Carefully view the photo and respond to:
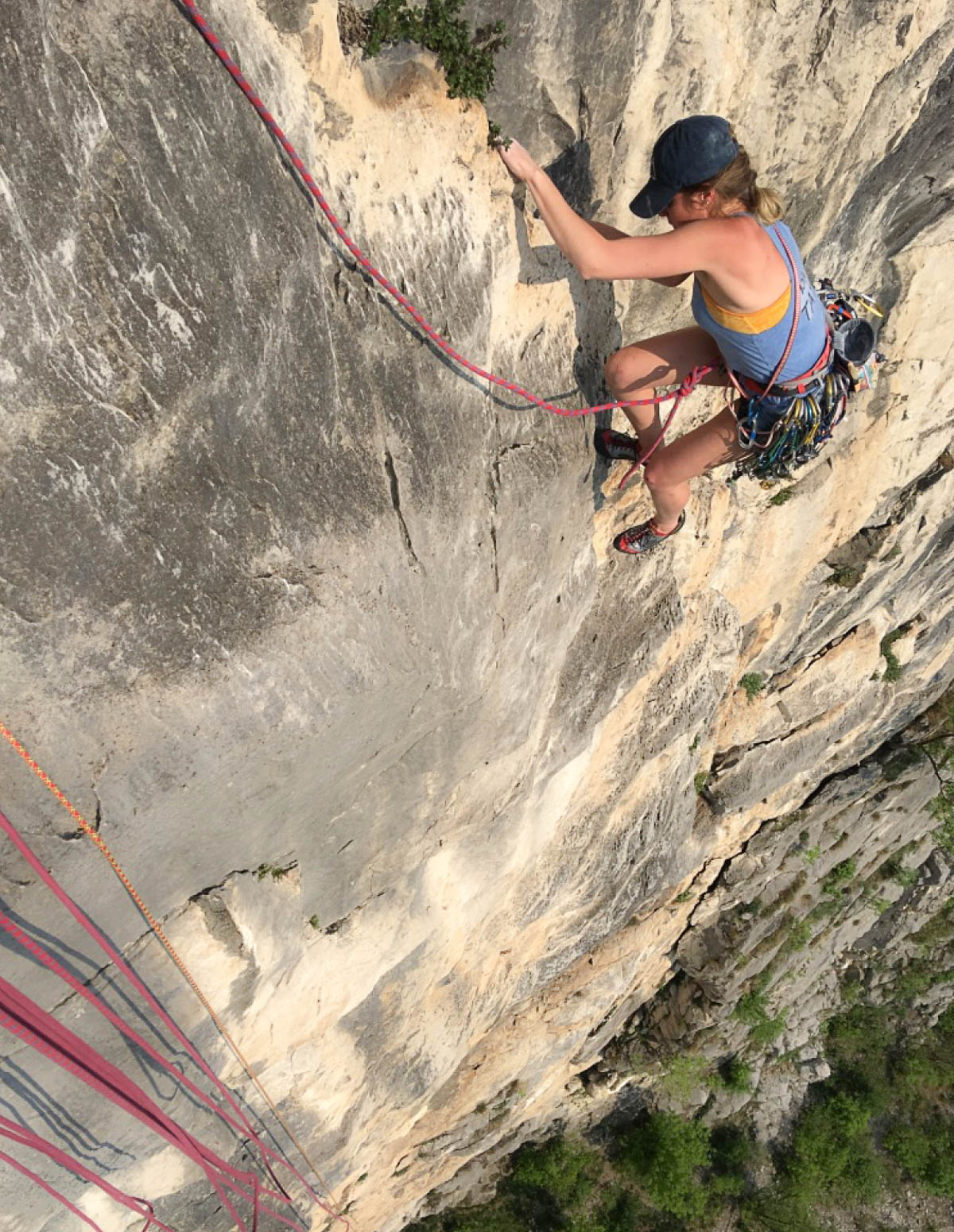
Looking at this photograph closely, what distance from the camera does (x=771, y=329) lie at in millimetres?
3387

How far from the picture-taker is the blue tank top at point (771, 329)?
3.33m

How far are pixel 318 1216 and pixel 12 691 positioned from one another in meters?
6.92

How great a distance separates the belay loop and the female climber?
0.04 ft

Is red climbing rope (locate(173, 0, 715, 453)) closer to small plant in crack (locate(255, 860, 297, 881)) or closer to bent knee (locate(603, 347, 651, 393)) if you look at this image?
bent knee (locate(603, 347, 651, 393))

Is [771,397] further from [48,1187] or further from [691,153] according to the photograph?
[48,1187]

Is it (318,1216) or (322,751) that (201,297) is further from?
(318,1216)

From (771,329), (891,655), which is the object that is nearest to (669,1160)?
(891,655)

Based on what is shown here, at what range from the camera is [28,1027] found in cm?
318

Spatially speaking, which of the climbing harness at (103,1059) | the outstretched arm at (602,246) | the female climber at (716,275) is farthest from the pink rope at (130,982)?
the female climber at (716,275)

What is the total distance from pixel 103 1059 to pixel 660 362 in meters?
4.23

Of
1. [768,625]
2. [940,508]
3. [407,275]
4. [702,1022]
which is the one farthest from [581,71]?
[702,1022]

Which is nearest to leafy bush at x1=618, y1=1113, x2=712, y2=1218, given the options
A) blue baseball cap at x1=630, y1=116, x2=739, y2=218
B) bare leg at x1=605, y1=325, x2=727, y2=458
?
bare leg at x1=605, y1=325, x2=727, y2=458

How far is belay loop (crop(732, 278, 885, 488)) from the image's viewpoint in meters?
3.75

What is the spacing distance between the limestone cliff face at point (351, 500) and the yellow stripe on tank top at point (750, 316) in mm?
802
